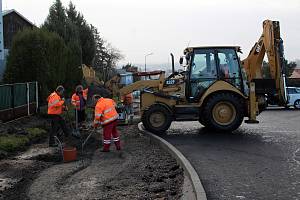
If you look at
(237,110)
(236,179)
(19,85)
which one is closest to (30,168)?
(236,179)

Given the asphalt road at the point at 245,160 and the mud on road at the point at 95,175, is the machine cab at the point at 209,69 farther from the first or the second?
the mud on road at the point at 95,175

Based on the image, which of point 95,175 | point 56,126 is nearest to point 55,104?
point 56,126

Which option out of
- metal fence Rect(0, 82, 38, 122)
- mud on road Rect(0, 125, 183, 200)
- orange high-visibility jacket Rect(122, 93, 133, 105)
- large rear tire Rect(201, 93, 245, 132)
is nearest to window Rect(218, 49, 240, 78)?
large rear tire Rect(201, 93, 245, 132)

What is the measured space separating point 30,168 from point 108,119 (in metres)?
2.61

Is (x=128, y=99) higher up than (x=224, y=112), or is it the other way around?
(x=128, y=99)

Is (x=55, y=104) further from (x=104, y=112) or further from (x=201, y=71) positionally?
(x=201, y=71)

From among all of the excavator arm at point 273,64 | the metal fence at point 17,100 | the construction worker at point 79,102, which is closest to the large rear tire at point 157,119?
the construction worker at point 79,102

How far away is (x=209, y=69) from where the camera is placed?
13945 mm

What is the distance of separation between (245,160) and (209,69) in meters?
4.92

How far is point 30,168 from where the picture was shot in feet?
31.2

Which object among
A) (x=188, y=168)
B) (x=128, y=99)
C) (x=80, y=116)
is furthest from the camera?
(x=128, y=99)

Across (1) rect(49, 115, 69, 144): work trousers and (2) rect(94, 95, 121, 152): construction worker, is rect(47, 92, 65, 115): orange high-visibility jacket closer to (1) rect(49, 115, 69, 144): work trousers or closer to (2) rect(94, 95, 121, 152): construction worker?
(1) rect(49, 115, 69, 144): work trousers

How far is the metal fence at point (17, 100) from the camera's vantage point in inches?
622

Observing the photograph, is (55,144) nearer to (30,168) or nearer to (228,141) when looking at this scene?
(30,168)
